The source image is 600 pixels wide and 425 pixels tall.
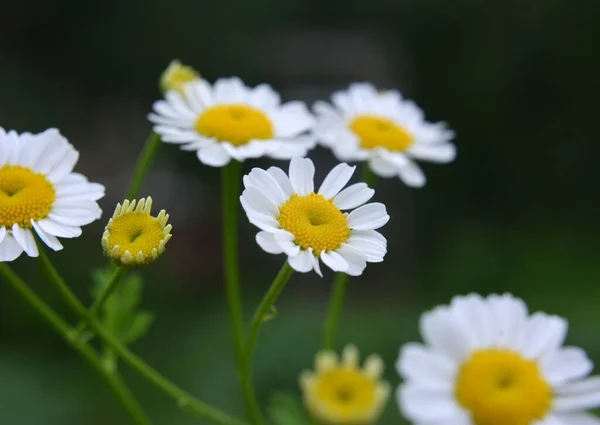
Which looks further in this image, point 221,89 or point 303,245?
point 221,89

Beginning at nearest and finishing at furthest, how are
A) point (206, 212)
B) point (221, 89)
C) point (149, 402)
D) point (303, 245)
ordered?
point (303, 245) → point (221, 89) → point (149, 402) → point (206, 212)

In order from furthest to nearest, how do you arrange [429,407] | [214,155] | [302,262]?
1. [214,155]
2. [302,262]
3. [429,407]

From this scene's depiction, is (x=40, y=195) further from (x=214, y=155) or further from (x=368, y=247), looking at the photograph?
(x=368, y=247)

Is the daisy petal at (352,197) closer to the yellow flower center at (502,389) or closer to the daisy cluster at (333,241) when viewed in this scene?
the daisy cluster at (333,241)

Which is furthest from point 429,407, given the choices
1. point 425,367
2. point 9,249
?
point 9,249

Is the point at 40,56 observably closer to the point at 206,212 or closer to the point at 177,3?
the point at 177,3

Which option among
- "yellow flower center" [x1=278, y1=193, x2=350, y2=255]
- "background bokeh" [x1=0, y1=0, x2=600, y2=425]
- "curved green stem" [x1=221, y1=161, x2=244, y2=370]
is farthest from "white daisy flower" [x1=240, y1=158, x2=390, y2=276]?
"background bokeh" [x1=0, y1=0, x2=600, y2=425]

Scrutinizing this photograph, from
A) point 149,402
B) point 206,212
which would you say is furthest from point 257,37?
point 149,402
